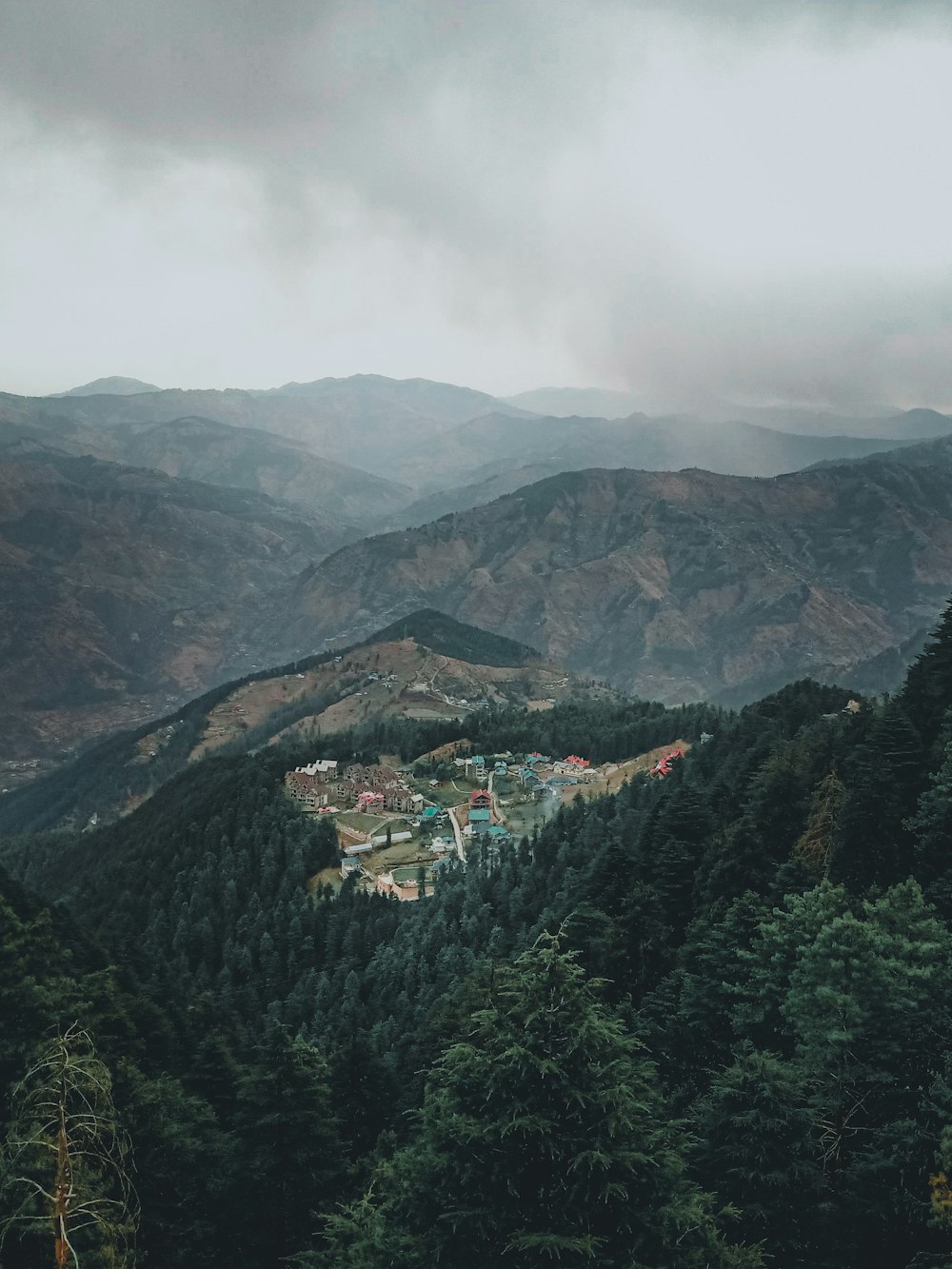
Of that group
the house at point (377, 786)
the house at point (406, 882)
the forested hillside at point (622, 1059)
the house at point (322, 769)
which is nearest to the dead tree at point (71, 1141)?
the forested hillside at point (622, 1059)

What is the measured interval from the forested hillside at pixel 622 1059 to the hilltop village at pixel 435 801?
2906cm

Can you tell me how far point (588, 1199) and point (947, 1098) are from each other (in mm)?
11470

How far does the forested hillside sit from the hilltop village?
29.1 m

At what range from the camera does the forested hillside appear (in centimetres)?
1582

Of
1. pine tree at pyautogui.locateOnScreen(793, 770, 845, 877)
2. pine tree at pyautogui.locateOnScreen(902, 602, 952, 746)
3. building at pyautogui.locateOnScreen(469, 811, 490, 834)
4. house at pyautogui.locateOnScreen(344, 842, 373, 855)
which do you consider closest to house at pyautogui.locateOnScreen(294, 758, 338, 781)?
house at pyautogui.locateOnScreen(344, 842, 373, 855)

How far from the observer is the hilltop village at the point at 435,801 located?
104188mm

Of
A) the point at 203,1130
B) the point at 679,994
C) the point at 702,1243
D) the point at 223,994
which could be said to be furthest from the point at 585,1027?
the point at 223,994

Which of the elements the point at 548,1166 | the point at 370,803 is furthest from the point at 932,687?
the point at 370,803

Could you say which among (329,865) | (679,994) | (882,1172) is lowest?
(329,865)

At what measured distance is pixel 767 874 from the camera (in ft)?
130

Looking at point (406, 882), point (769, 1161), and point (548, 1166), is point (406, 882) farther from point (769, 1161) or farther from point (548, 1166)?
point (548, 1166)

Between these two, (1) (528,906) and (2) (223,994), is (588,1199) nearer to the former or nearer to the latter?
(1) (528,906)

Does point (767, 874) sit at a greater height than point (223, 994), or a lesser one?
greater

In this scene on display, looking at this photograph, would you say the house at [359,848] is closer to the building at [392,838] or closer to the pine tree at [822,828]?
the building at [392,838]
